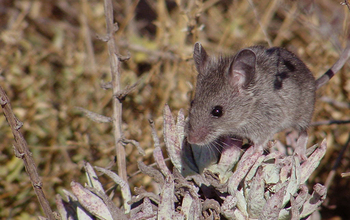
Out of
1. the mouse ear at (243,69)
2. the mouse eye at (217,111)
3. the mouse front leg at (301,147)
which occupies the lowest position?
the mouse front leg at (301,147)

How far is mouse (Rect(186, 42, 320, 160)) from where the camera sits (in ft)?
8.93

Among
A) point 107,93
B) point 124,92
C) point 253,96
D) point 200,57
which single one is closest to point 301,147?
point 253,96

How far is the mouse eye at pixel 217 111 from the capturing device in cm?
275

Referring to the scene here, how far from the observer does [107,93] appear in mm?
→ 4039

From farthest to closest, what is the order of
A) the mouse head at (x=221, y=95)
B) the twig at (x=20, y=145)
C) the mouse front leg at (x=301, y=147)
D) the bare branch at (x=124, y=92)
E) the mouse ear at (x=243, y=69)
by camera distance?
1. the mouse head at (x=221, y=95)
2. the mouse ear at (x=243, y=69)
3. the mouse front leg at (x=301, y=147)
4. the bare branch at (x=124, y=92)
5. the twig at (x=20, y=145)

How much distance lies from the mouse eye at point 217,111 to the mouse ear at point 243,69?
200 mm

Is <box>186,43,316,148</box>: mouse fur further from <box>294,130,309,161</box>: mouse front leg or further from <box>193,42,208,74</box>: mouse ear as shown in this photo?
<box>294,130,309,161</box>: mouse front leg

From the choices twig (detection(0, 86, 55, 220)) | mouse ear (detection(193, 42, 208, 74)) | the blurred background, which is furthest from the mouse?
twig (detection(0, 86, 55, 220))

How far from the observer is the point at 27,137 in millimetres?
3885

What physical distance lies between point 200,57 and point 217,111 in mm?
386

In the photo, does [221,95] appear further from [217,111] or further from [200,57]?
[200,57]

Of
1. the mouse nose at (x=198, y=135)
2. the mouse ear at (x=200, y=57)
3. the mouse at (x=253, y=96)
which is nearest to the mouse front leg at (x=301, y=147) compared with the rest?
the mouse at (x=253, y=96)

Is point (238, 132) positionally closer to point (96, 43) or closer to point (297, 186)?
point (297, 186)

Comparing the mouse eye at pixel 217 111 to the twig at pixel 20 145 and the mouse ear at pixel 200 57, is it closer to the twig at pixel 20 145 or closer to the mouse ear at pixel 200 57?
the mouse ear at pixel 200 57
